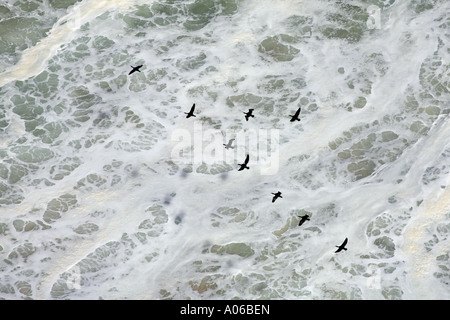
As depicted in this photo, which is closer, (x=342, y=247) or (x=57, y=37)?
(x=342, y=247)

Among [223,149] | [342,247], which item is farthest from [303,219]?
[223,149]

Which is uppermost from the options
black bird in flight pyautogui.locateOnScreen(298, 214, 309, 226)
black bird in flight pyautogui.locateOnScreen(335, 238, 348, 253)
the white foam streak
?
the white foam streak

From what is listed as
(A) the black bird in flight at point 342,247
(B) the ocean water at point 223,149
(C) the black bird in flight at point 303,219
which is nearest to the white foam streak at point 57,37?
(B) the ocean water at point 223,149

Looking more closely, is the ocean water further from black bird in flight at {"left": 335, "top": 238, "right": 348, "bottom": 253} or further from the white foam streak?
black bird in flight at {"left": 335, "top": 238, "right": 348, "bottom": 253}

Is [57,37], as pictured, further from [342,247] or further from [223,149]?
[342,247]

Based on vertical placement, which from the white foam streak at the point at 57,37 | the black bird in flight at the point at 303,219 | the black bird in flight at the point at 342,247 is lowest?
the black bird in flight at the point at 342,247

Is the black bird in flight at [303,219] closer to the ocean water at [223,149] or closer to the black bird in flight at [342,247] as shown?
the ocean water at [223,149]

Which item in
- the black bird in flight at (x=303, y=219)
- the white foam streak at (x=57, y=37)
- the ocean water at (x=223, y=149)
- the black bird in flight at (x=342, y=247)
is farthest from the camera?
the white foam streak at (x=57, y=37)

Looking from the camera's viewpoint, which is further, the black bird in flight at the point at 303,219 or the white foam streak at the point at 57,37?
the white foam streak at the point at 57,37

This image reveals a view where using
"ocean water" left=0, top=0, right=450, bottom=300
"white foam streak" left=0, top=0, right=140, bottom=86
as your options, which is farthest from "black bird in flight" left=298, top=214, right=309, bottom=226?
"white foam streak" left=0, top=0, right=140, bottom=86
